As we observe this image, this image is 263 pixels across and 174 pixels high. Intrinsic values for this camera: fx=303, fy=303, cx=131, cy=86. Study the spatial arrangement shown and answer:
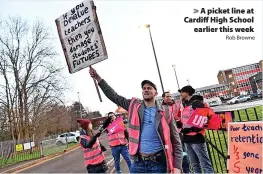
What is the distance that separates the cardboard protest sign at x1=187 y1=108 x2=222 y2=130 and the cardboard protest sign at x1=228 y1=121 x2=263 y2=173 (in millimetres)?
585

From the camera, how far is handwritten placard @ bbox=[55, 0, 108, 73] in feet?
15.3

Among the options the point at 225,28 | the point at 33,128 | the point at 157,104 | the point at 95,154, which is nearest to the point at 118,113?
the point at 95,154

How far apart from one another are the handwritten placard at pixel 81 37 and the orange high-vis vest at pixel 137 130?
3.68 feet

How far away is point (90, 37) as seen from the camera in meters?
4.73

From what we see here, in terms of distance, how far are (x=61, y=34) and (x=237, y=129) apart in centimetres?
325

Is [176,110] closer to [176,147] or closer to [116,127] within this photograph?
[116,127]

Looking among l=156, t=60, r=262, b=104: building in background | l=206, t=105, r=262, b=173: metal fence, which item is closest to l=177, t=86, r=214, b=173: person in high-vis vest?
l=206, t=105, r=262, b=173: metal fence

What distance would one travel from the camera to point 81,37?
4.79 metres

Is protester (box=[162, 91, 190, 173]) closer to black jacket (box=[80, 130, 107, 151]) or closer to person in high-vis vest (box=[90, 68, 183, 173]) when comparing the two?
black jacket (box=[80, 130, 107, 151])

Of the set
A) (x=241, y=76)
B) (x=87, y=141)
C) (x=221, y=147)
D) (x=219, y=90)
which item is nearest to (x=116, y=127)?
(x=87, y=141)

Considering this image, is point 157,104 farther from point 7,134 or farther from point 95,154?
point 7,134

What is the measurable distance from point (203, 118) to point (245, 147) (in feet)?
3.42

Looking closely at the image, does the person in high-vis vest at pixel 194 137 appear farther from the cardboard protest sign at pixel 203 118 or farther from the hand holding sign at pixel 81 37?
the hand holding sign at pixel 81 37

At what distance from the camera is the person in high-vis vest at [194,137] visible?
564cm
